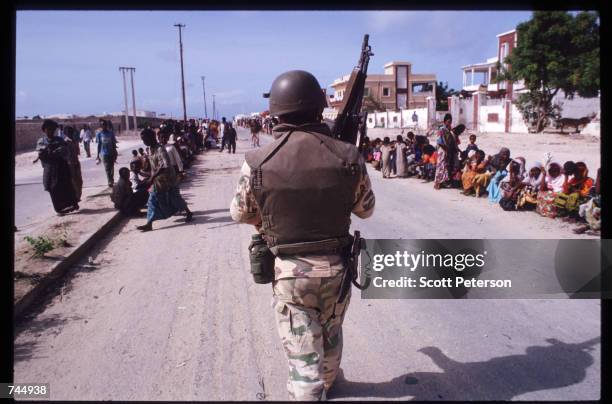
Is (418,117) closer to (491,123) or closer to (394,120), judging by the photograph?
(394,120)

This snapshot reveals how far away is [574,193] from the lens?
6.77 meters

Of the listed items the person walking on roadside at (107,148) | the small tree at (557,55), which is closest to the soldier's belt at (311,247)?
the person walking on roadside at (107,148)

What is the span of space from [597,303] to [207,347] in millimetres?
3326

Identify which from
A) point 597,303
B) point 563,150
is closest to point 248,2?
point 597,303

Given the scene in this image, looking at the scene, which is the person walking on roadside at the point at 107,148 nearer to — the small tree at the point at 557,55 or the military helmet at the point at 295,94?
the military helmet at the point at 295,94

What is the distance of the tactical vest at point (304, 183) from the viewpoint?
2098 mm

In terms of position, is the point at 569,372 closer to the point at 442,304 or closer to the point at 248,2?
the point at 442,304

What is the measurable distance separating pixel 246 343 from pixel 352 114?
6.12 ft

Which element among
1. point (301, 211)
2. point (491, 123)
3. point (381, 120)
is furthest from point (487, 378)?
point (381, 120)

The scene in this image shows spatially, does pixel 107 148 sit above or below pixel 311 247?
above

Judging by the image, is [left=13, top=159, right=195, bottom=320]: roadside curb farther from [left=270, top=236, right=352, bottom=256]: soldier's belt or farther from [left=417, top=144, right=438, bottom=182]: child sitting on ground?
[left=417, top=144, right=438, bottom=182]: child sitting on ground

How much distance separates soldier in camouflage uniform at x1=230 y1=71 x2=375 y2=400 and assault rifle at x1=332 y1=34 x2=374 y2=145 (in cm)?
48

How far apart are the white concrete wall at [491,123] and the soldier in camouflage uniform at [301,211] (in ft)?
94.3
